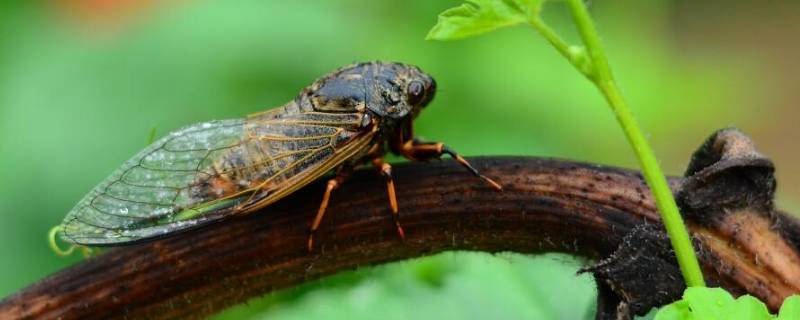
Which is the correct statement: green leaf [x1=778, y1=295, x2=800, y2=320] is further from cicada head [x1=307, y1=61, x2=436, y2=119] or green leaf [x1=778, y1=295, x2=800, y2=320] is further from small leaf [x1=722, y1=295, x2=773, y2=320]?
cicada head [x1=307, y1=61, x2=436, y2=119]

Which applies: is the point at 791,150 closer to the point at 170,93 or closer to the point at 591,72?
the point at 170,93

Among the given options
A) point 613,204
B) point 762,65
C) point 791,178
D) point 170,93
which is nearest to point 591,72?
point 613,204

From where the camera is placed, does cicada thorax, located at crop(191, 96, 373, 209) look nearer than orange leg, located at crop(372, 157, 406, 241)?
No

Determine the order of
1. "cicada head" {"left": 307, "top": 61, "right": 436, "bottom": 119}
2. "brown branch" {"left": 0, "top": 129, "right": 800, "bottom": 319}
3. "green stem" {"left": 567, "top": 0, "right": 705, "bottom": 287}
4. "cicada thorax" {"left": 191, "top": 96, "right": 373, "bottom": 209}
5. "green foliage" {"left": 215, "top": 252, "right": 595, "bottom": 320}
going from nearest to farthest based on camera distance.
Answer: "green stem" {"left": 567, "top": 0, "right": 705, "bottom": 287}, "brown branch" {"left": 0, "top": 129, "right": 800, "bottom": 319}, "green foliage" {"left": 215, "top": 252, "right": 595, "bottom": 320}, "cicada thorax" {"left": 191, "top": 96, "right": 373, "bottom": 209}, "cicada head" {"left": 307, "top": 61, "right": 436, "bottom": 119}

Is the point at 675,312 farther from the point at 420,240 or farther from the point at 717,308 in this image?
the point at 420,240

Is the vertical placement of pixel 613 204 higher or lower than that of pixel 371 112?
lower

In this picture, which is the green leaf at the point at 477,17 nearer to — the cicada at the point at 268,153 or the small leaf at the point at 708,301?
the small leaf at the point at 708,301

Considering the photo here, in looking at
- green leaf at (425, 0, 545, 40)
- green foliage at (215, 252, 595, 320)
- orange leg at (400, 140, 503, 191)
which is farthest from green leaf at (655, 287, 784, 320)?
orange leg at (400, 140, 503, 191)
